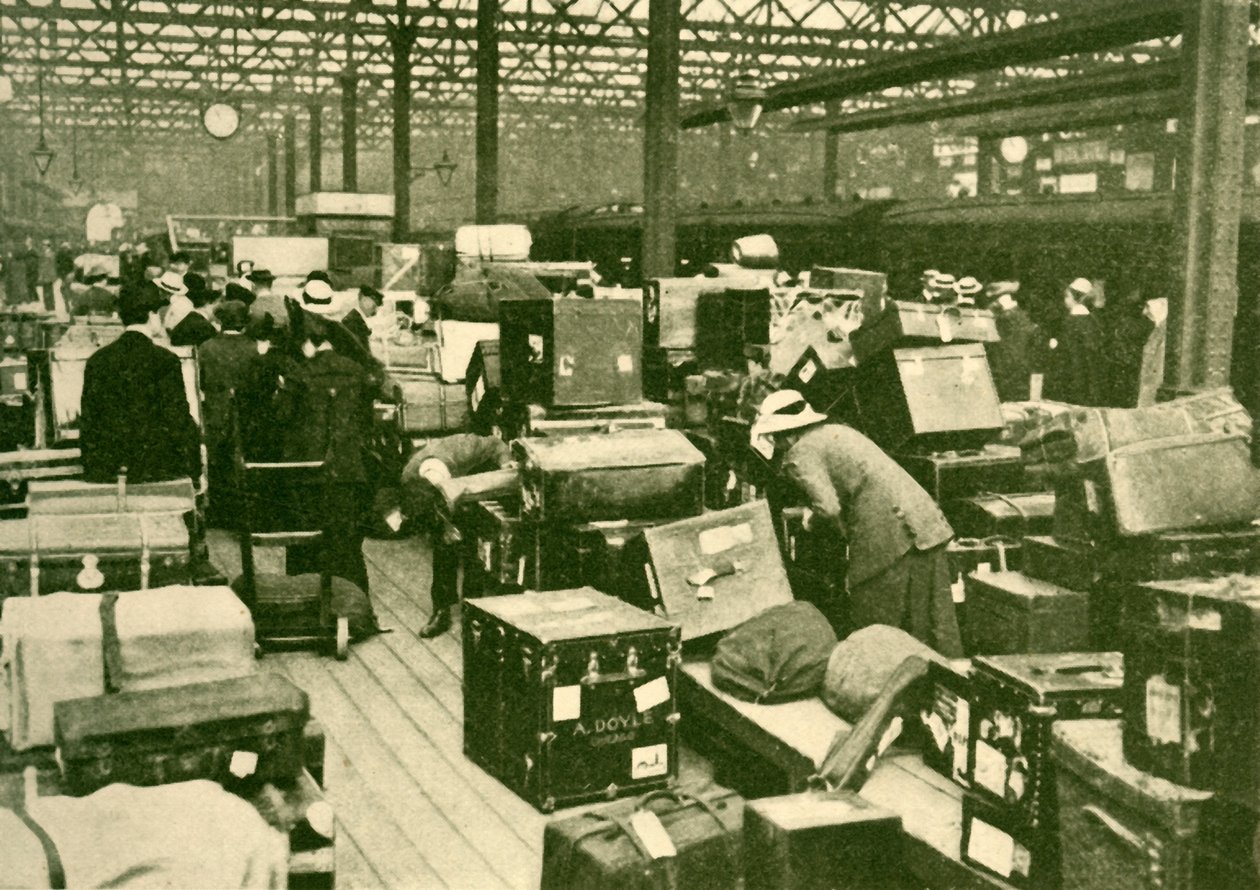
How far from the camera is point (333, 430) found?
314 inches

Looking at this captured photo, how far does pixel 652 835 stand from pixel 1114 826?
140 cm

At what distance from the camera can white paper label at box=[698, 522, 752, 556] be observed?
6.55 meters

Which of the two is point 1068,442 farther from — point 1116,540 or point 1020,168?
point 1020,168

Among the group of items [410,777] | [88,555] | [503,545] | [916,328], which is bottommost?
[410,777]

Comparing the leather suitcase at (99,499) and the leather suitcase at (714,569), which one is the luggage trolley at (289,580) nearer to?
the leather suitcase at (99,499)

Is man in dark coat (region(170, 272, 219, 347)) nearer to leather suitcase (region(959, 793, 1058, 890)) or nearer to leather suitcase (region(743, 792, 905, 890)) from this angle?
leather suitcase (region(743, 792, 905, 890))

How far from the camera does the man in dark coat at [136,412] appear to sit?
23.7 ft

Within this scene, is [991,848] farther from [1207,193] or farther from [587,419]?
[1207,193]

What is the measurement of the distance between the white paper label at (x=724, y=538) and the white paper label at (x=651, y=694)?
103 cm

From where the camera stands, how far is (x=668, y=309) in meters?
8.52

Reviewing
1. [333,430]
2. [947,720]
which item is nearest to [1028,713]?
[947,720]

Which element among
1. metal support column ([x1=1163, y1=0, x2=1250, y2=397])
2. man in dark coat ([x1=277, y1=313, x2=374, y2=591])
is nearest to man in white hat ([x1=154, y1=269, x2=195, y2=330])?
man in dark coat ([x1=277, y1=313, x2=374, y2=591])

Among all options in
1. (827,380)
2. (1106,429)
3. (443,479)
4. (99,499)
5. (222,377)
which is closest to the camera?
Result: (1106,429)

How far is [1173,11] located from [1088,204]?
238 inches
